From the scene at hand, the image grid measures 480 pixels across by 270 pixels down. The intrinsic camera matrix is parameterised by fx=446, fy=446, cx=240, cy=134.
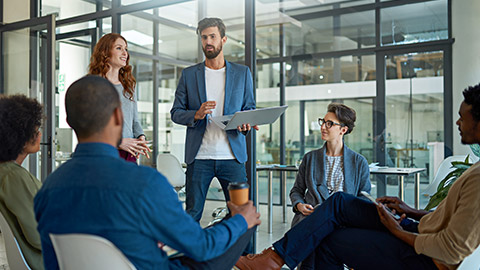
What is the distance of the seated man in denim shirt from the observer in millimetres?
1247

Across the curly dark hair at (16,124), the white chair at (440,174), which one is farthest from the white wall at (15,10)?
the white chair at (440,174)

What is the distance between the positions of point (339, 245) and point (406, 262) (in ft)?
1.05

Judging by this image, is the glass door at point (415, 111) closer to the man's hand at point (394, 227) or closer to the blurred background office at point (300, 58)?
the blurred background office at point (300, 58)

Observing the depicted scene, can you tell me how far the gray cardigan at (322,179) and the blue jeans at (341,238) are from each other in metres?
0.53

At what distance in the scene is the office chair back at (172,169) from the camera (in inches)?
195

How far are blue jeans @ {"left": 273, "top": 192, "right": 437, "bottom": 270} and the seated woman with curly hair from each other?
1.11 metres

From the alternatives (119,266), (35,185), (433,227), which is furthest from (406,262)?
(35,185)

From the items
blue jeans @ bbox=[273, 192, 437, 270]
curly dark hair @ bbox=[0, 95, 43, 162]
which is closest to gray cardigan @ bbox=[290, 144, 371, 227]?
blue jeans @ bbox=[273, 192, 437, 270]

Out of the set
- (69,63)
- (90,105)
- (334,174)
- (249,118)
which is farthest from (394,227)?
(69,63)

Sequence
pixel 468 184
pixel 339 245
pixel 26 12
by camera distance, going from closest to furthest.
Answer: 1. pixel 468 184
2. pixel 339 245
3. pixel 26 12

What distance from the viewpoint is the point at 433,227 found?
188 cm

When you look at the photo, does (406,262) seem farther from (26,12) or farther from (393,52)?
(26,12)

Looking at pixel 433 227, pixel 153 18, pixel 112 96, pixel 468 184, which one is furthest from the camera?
pixel 153 18

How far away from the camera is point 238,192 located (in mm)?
1653
